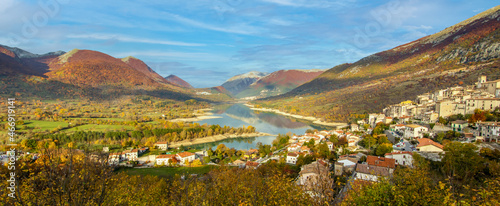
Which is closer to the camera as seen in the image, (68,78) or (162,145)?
(162,145)

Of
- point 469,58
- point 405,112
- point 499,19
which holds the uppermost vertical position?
point 499,19

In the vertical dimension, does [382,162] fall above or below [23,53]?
below

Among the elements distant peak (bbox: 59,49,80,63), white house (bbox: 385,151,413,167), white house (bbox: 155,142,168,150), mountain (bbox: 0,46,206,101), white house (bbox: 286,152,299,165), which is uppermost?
distant peak (bbox: 59,49,80,63)

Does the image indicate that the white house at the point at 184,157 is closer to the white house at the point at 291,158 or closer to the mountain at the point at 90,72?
the white house at the point at 291,158

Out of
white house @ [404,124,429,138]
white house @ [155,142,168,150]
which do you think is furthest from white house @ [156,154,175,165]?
white house @ [404,124,429,138]

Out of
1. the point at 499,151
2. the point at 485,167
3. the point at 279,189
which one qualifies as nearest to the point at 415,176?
the point at 279,189

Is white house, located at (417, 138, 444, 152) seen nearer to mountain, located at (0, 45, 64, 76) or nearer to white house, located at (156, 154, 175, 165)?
white house, located at (156, 154, 175, 165)

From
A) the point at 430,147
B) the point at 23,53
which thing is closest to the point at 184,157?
the point at 430,147

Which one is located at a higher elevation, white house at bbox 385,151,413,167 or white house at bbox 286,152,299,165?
white house at bbox 385,151,413,167

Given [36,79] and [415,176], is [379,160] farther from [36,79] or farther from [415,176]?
[36,79]

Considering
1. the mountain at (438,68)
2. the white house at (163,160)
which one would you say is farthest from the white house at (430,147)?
the mountain at (438,68)

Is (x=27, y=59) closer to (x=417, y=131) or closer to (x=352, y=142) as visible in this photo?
(x=352, y=142)
